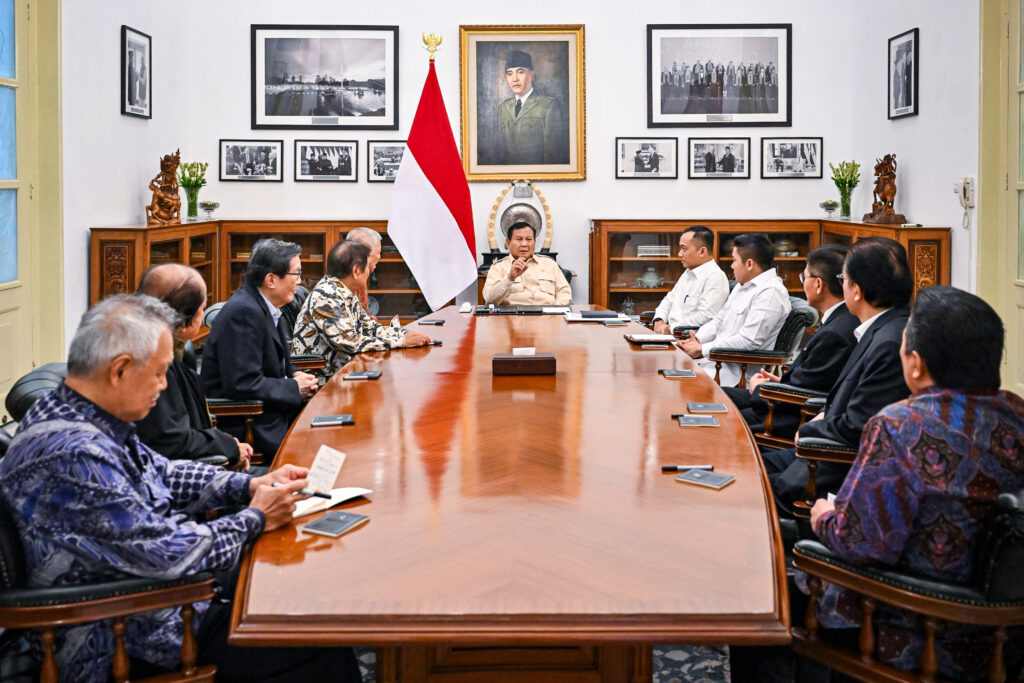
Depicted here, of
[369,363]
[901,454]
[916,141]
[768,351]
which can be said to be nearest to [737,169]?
[916,141]

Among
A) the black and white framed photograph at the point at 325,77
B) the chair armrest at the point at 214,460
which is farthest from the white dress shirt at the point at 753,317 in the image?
the black and white framed photograph at the point at 325,77

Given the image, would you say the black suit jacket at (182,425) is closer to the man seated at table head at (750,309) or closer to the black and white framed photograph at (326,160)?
the man seated at table head at (750,309)

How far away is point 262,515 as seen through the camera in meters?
2.35

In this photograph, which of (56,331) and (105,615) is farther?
(56,331)

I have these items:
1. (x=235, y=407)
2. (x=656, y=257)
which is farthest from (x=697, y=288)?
(x=235, y=407)

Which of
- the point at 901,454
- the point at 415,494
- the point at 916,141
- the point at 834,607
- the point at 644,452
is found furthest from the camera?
the point at 916,141

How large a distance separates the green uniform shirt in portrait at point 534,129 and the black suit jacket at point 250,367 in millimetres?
5962

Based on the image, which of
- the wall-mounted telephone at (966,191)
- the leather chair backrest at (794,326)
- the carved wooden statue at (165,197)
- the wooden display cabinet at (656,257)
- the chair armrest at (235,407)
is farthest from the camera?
the wooden display cabinet at (656,257)

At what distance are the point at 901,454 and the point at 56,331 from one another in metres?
6.40

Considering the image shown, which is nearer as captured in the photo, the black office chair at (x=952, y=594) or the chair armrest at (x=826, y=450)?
the black office chair at (x=952, y=594)

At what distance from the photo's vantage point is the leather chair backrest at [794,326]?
5594 millimetres

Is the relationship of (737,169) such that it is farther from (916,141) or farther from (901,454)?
(901,454)

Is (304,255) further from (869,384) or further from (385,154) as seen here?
(869,384)

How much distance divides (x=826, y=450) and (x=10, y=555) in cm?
Answer: 250
